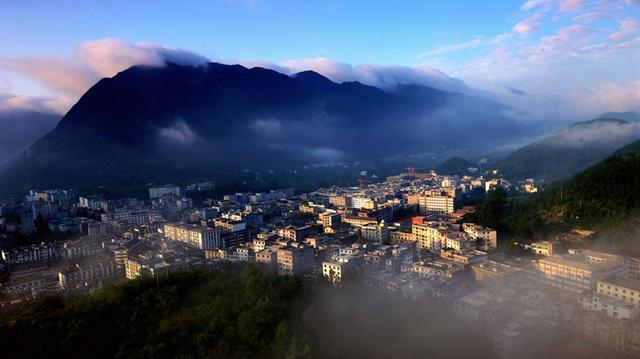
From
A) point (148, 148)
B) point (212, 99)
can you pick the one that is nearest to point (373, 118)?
point (212, 99)

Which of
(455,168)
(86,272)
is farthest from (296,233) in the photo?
(455,168)

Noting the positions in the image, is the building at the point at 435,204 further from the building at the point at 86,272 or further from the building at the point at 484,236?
the building at the point at 86,272

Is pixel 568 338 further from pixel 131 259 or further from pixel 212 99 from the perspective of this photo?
pixel 212 99

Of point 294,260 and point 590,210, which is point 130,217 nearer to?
point 294,260

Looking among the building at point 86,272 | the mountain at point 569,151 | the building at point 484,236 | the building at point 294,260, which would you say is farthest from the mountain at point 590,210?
the mountain at point 569,151

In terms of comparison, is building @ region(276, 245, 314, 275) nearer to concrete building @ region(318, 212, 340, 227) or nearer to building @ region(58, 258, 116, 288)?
building @ region(58, 258, 116, 288)
